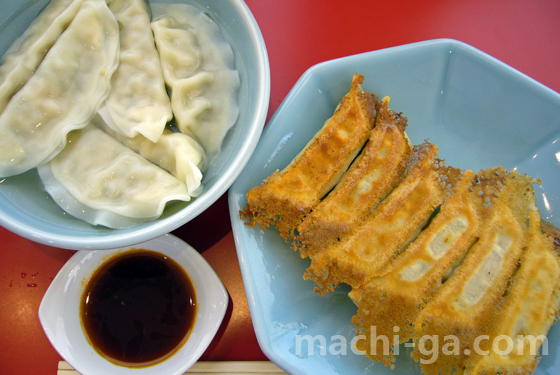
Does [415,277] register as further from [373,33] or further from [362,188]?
[373,33]

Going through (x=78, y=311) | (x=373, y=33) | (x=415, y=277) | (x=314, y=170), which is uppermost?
(x=373, y=33)

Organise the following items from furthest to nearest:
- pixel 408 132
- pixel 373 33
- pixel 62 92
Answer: pixel 373 33, pixel 408 132, pixel 62 92

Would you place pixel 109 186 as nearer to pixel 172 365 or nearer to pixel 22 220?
pixel 22 220

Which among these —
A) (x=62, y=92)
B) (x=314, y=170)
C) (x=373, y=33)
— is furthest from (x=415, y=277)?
(x=62, y=92)

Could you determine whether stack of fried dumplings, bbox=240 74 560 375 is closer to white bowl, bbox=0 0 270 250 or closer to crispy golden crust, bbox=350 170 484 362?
crispy golden crust, bbox=350 170 484 362

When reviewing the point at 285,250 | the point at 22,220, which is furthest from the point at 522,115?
the point at 22,220

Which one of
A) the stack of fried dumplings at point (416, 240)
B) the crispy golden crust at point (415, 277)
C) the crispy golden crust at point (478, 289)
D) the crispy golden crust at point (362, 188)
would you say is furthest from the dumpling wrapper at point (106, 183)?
the crispy golden crust at point (478, 289)
